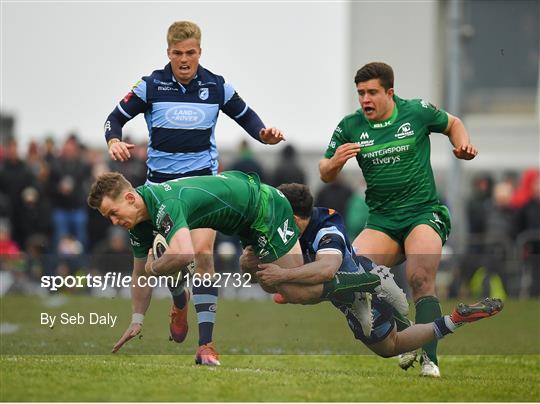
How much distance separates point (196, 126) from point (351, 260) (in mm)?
1615

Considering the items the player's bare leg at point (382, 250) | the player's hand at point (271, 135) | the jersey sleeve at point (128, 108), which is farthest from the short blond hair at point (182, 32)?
the player's bare leg at point (382, 250)

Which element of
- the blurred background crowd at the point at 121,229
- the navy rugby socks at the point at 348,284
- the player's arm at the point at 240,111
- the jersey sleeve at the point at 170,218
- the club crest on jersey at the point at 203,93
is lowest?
the blurred background crowd at the point at 121,229

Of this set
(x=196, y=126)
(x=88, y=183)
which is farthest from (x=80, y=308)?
(x=88, y=183)

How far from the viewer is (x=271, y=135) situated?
10.8m

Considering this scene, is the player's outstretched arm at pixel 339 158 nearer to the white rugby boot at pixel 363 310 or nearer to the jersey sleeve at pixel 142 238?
the white rugby boot at pixel 363 310

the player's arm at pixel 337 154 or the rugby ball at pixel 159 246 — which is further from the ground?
the player's arm at pixel 337 154

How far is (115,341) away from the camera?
1104 centimetres

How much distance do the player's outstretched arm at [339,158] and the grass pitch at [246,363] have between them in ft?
3.44

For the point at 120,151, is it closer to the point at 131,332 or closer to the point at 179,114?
the point at 179,114

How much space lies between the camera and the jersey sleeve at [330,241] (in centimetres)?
1043

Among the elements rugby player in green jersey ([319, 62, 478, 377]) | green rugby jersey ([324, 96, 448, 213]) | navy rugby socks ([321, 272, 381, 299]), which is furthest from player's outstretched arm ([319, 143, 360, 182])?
navy rugby socks ([321, 272, 381, 299])

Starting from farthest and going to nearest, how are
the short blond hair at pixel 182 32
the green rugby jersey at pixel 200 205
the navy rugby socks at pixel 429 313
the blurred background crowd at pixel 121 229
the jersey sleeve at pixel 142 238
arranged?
the blurred background crowd at pixel 121 229 → the navy rugby socks at pixel 429 313 → the short blond hair at pixel 182 32 → the jersey sleeve at pixel 142 238 → the green rugby jersey at pixel 200 205

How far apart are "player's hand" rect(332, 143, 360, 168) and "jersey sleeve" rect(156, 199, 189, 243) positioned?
1573mm

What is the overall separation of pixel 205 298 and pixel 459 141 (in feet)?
7.52
